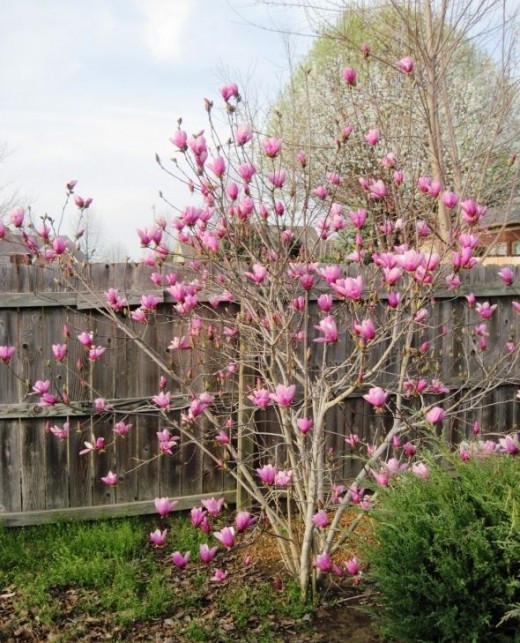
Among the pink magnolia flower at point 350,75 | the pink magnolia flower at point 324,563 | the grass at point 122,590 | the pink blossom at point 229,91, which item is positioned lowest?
the grass at point 122,590

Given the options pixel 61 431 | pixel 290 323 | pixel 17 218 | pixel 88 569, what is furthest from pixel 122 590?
pixel 17 218

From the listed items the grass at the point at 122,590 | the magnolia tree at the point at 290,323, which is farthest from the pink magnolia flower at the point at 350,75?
the grass at the point at 122,590

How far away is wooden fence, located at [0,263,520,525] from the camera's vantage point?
13.5 feet

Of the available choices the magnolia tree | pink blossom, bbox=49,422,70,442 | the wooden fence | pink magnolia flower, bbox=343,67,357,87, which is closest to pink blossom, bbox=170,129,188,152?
the magnolia tree

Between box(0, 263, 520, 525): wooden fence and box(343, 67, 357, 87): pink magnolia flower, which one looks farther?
box(0, 263, 520, 525): wooden fence

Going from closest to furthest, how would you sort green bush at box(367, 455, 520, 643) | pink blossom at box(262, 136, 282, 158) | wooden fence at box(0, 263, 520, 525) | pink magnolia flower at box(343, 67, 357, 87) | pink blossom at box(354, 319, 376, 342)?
green bush at box(367, 455, 520, 643) → pink blossom at box(354, 319, 376, 342) → pink blossom at box(262, 136, 282, 158) → pink magnolia flower at box(343, 67, 357, 87) → wooden fence at box(0, 263, 520, 525)

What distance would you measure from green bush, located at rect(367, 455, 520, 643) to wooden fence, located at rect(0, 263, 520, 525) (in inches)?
66.4

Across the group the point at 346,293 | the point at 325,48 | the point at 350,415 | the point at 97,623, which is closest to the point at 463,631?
the point at 346,293

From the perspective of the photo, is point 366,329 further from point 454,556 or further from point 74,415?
point 74,415

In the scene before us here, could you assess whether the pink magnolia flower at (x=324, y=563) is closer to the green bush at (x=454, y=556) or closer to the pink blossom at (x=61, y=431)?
the green bush at (x=454, y=556)

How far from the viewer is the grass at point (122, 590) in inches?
118

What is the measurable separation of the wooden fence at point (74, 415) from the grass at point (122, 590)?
242 millimetres

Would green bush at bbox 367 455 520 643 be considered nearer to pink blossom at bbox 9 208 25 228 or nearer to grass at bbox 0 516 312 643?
grass at bbox 0 516 312 643

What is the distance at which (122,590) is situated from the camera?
3.29 meters
